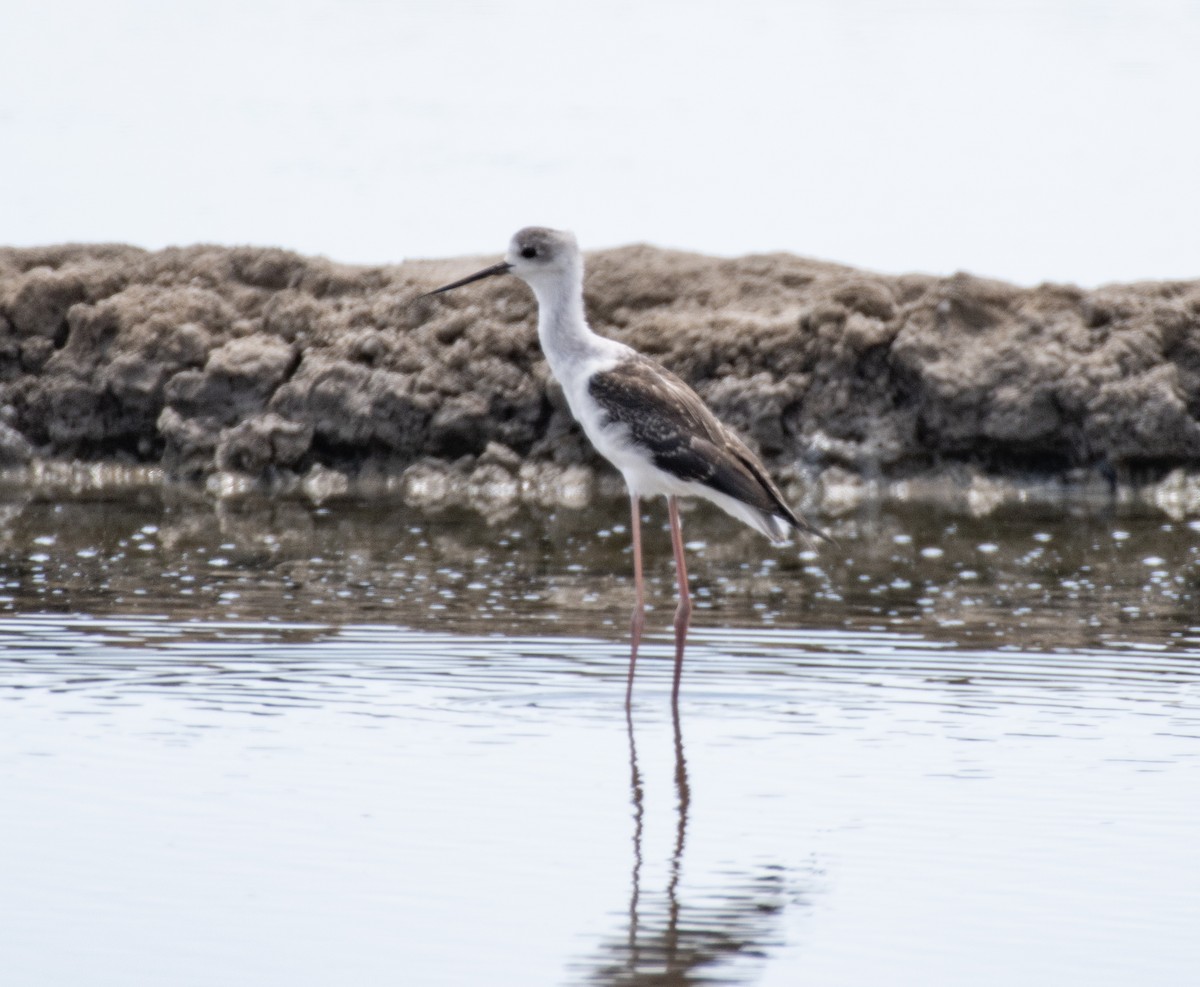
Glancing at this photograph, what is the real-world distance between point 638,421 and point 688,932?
12.8 feet

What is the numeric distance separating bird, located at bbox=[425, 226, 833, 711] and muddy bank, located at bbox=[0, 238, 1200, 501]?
36.2 ft

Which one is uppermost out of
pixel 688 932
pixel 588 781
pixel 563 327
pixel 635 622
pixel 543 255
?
pixel 543 255

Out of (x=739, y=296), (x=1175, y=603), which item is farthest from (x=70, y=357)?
(x=1175, y=603)

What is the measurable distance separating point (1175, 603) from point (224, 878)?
7.08 metres

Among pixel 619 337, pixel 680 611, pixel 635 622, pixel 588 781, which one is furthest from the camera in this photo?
pixel 619 337

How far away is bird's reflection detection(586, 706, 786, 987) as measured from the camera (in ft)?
16.1

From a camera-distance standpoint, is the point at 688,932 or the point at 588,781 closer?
the point at 688,932

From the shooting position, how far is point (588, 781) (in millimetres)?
6918

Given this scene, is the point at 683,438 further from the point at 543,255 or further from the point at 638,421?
the point at 543,255

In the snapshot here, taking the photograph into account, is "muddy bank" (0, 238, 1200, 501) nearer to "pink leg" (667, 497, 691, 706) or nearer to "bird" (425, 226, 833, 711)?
"pink leg" (667, 497, 691, 706)

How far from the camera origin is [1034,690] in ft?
27.9

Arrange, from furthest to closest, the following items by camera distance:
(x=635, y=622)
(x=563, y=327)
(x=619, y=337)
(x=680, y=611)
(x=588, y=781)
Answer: (x=619, y=337)
(x=563, y=327)
(x=680, y=611)
(x=635, y=622)
(x=588, y=781)

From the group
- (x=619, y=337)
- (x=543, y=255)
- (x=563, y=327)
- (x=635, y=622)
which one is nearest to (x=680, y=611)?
(x=635, y=622)

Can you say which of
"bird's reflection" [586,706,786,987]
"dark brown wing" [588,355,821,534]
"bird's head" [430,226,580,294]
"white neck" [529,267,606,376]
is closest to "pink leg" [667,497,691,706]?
Result: "dark brown wing" [588,355,821,534]
